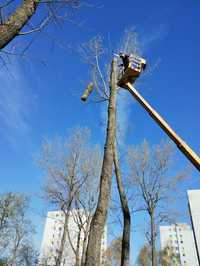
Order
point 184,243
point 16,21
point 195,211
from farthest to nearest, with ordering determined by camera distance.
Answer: point 184,243 → point 195,211 → point 16,21

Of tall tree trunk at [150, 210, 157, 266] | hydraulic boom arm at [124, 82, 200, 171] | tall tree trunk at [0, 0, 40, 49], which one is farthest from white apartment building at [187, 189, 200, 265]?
tall tree trunk at [0, 0, 40, 49]

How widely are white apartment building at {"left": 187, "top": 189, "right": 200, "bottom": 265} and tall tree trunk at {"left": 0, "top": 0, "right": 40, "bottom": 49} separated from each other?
24.7 meters

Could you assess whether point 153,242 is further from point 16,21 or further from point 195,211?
point 16,21

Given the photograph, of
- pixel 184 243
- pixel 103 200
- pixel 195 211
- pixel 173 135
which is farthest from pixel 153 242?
pixel 184 243

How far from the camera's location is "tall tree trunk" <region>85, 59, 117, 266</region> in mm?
3467

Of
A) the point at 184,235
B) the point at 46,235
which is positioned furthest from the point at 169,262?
the point at 46,235

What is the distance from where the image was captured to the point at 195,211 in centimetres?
2383

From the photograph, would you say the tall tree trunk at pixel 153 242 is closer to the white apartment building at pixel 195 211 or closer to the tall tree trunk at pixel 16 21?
the white apartment building at pixel 195 211

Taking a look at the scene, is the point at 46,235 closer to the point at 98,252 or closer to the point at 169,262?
the point at 169,262

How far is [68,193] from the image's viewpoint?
14867mm

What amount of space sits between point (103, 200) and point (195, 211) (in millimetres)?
22931

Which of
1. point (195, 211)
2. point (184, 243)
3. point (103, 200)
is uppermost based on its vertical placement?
point (184, 243)

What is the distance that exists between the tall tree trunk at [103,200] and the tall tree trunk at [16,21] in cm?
267

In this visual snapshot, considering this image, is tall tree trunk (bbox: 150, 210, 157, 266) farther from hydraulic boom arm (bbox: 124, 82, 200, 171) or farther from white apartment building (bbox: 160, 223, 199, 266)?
white apartment building (bbox: 160, 223, 199, 266)
